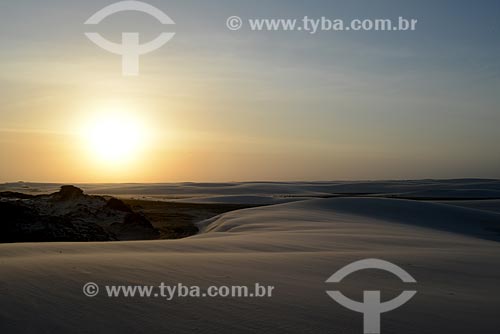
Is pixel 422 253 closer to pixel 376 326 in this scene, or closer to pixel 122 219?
pixel 376 326

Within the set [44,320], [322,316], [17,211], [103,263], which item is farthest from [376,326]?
[17,211]

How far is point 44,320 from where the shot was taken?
3836mm

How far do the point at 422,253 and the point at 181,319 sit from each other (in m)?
5.49

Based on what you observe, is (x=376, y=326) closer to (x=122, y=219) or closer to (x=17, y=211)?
(x=17, y=211)

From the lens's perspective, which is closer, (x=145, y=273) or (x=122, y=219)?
(x=145, y=273)

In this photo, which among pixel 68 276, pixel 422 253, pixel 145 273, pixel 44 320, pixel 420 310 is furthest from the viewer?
pixel 422 253

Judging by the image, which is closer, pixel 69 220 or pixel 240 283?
pixel 240 283

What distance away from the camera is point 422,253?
8172mm

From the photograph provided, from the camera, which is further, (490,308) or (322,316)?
(490,308)

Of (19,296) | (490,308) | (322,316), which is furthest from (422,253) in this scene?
(19,296)

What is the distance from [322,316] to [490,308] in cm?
168

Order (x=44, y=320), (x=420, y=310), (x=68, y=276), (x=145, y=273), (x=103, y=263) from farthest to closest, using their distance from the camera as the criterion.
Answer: (x=103, y=263) → (x=145, y=273) → (x=68, y=276) → (x=420, y=310) → (x=44, y=320)

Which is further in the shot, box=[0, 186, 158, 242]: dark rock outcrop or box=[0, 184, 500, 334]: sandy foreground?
box=[0, 186, 158, 242]: dark rock outcrop

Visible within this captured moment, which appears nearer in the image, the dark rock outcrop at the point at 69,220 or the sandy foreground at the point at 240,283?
the sandy foreground at the point at 240,283
